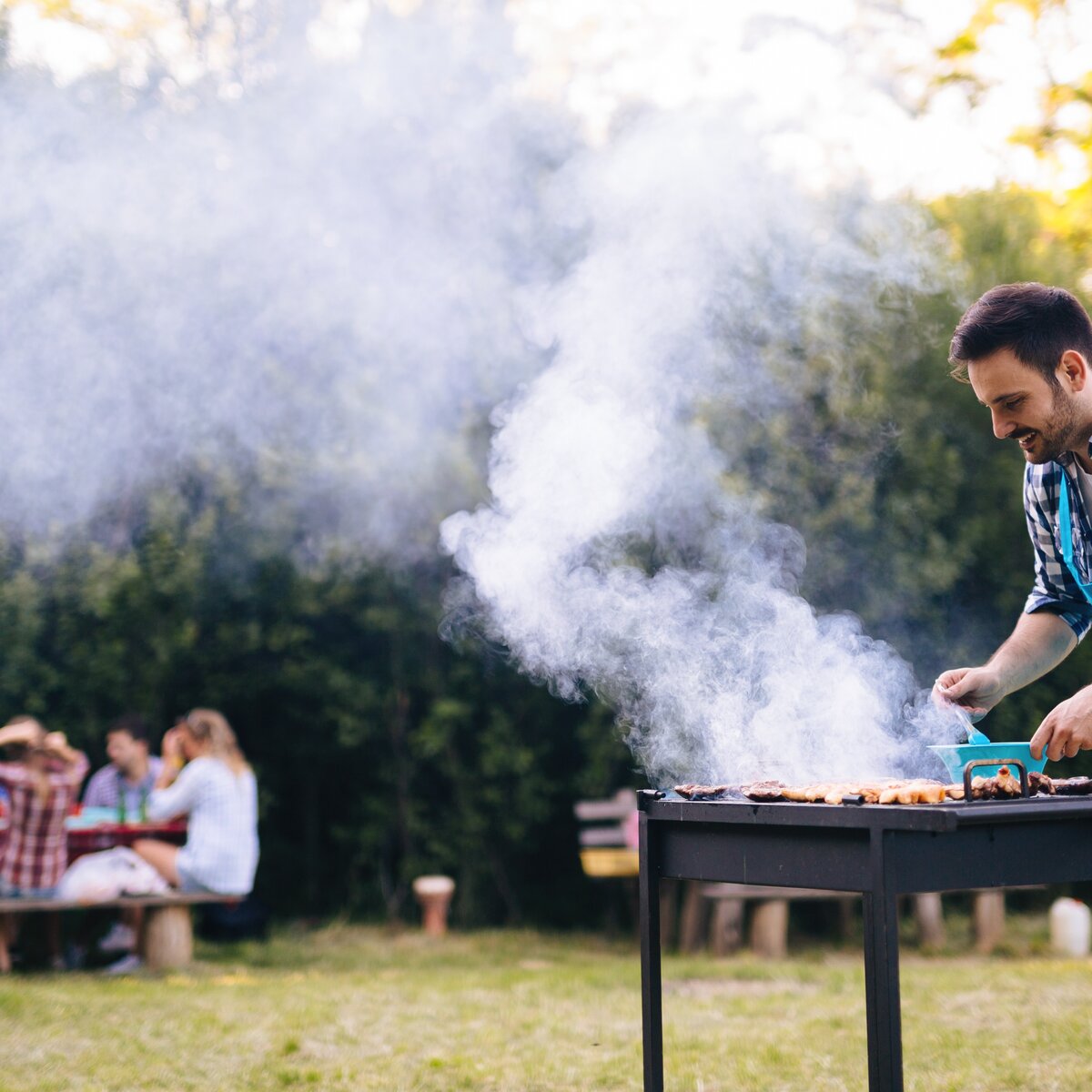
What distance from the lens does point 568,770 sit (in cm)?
823

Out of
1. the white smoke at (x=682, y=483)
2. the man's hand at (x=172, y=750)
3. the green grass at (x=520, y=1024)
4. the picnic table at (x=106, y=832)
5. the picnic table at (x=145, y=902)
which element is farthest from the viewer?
the man's hand at (x=172, y=750)

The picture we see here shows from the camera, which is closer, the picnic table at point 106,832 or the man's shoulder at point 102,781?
the picnic table at point 106,832

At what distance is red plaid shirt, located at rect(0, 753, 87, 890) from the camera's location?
19.5 ft

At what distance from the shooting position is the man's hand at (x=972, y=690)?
3092 millimetres

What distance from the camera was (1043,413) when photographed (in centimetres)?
283

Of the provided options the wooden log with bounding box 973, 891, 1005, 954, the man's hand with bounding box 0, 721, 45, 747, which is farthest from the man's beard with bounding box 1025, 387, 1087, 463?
the man's hand with bounding box 0, 721, 45, 747

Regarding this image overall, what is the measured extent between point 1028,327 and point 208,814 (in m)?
5.04

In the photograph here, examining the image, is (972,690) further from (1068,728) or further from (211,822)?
(211,822)

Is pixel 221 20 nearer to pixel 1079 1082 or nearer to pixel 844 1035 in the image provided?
pixel 844 1035

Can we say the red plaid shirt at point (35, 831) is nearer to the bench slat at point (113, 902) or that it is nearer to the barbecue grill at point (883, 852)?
the bench slat at point (113, 902)

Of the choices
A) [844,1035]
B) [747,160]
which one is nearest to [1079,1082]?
[844,1035]

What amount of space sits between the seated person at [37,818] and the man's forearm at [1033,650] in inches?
180

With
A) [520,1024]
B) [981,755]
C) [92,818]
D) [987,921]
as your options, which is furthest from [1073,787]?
[92,818]

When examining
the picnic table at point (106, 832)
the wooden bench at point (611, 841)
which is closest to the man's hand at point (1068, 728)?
the wooden bench at point (611, 841)
